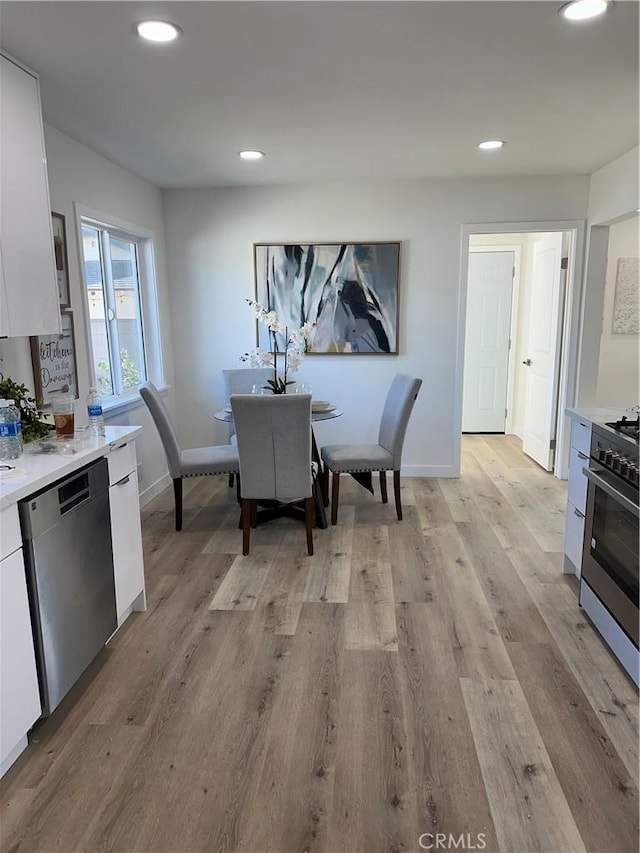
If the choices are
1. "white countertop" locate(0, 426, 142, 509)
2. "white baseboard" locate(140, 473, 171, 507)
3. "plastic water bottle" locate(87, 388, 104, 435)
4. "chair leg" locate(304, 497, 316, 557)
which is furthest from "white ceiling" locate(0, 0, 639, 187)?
"white baseboard" locate(140, 473, 171, 507)

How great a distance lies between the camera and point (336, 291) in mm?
4652

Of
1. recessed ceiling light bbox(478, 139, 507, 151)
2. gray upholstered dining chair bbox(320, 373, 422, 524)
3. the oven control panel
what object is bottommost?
gray upholstered dining chair bbox(320, 373, 422, 524)

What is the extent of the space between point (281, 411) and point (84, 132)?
1916 mm

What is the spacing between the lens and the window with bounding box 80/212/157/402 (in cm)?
370

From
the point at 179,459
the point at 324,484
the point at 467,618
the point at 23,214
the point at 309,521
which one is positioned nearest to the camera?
the point at 23,214

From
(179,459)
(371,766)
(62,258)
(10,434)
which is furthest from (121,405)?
(371,766)

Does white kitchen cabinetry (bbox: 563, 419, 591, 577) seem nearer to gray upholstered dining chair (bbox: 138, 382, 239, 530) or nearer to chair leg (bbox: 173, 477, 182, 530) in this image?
gray upholstered dining chair (bbox: 138, 382, 239, 530)

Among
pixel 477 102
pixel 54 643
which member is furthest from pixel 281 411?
pixel 477 102

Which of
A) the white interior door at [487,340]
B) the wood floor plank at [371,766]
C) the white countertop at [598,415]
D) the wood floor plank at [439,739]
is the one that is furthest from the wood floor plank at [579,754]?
the white interior door at [487,340]

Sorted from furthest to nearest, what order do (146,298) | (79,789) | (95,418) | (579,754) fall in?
(146,298), (95,418), (579,754), (79,789)

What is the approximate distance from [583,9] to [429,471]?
11.7 ft

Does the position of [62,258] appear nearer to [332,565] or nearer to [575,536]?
[332,565]

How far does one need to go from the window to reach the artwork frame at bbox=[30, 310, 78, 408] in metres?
0.26

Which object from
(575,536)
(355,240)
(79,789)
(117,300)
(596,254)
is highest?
(355,240)
